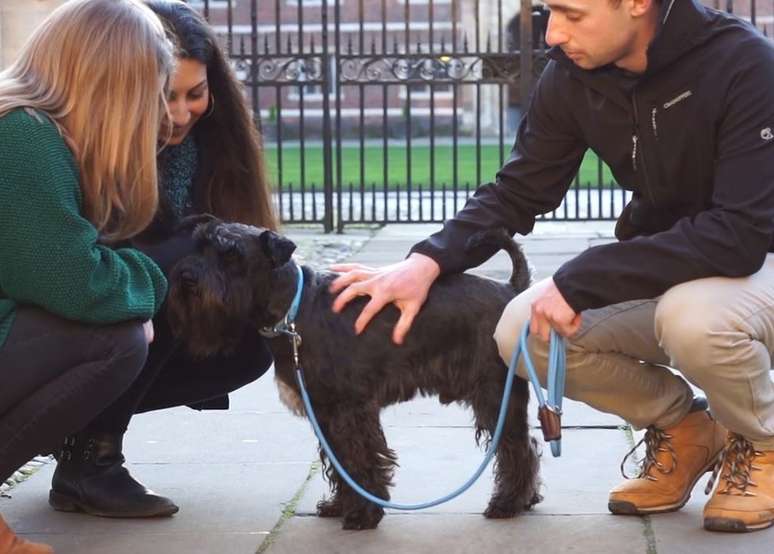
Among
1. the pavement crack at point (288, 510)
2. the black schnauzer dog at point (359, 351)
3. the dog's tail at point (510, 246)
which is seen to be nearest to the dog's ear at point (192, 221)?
the black schnauzer dog at point (359, 351)

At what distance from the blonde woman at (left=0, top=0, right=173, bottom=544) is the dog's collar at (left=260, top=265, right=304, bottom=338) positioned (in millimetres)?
384

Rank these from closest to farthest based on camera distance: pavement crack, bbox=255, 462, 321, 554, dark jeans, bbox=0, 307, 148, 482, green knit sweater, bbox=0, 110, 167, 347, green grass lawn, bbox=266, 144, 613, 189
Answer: green knit sweater, bbox=0, 110, 167, 347
dark jeans, bbox=0, 307, 148, 482
pavement crack, bbox=255, 462, 321, 554
green grass lawn, bbox=266, 144, 613, 189

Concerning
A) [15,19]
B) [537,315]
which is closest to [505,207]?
[537,315]

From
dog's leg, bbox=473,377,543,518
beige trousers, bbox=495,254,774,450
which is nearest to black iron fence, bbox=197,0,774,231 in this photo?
dog's leg, bbox=473,377,543,518

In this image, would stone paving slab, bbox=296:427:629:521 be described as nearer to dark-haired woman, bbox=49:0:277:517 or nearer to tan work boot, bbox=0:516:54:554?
dark-haired woman, bbox=49:0:277:517

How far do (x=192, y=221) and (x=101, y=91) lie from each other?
2.08 feet

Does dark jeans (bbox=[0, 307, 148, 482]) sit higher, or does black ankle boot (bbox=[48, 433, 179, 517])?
dark jeans (bbox=[0, 307, 148, 482])

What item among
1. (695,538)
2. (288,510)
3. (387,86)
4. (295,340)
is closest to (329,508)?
(288,510)

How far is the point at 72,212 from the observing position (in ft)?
11.5

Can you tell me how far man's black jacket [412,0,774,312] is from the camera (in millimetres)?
3686

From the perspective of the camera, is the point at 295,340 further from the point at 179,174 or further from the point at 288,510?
the point at 179,174

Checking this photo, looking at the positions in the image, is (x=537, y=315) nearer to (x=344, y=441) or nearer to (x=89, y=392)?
(x=344, y=441)

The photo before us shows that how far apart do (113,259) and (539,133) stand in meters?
1.39

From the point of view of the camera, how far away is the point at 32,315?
3.61 meters
